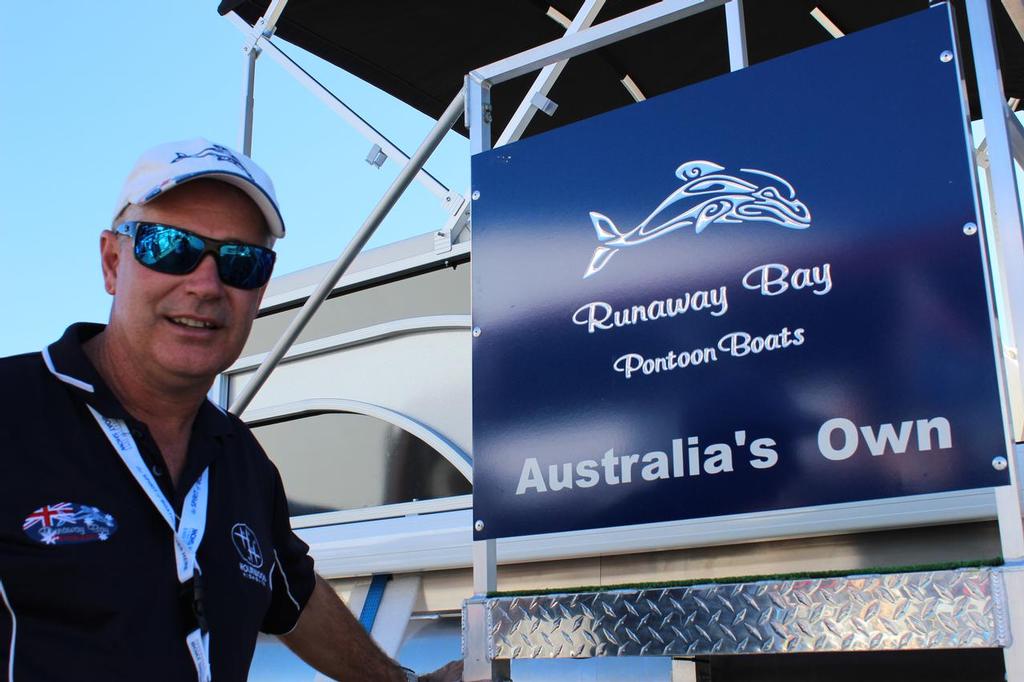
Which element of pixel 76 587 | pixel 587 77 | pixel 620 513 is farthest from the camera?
pixel 587 77

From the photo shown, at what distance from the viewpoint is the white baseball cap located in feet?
5.12

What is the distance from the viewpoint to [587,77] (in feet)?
16.1

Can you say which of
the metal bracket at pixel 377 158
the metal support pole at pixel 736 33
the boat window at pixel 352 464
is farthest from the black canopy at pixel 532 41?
the metal support pole at pixel 736 33

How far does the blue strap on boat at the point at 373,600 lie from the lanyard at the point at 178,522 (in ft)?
5.43

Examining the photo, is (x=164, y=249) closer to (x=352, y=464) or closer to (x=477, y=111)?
(x=477, y=111)

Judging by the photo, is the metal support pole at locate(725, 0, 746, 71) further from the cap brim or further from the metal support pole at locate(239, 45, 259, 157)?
the metal support pole at locate(239, 45, 259, 157)

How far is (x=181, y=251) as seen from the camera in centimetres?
157

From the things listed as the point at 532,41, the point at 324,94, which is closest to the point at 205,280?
the point at 324,94

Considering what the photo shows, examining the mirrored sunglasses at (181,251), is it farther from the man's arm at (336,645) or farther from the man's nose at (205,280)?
the man's arm at (336,645)

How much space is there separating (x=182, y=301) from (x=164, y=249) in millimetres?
81

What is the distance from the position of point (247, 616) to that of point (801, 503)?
2.98 ft

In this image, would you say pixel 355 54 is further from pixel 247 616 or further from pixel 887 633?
pixel 887 633

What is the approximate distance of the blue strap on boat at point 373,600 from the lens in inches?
124

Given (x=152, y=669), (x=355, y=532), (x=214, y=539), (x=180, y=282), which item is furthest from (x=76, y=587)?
(x=355, y=532)
